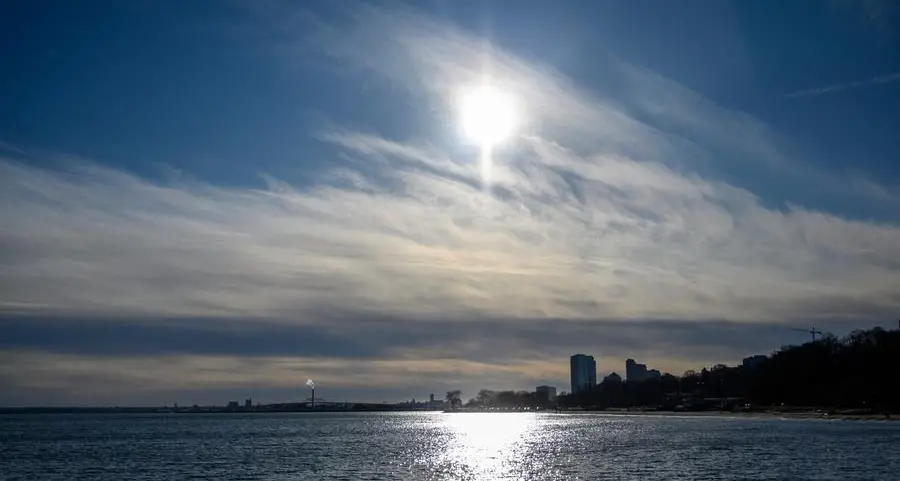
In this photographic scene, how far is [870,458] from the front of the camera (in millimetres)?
86062

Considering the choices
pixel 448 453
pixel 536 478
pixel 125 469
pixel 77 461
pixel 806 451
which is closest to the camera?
pixel 536 478

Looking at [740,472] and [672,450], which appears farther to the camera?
Answer: [672,450]

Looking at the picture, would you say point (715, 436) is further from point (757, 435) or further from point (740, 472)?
point (740, 472)

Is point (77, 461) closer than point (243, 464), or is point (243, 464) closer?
point (243, 464)

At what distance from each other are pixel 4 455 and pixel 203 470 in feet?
163

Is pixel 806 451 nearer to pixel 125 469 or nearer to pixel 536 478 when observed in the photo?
pixel 536 478

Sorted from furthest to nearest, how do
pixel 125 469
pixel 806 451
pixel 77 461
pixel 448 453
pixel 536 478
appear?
1. pixel 448 453
2. pixel 77 461
3. pixel 806 451
4. pixel 125 469
5. pixel 536 478

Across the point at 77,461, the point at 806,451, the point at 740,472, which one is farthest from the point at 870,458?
the point at 77,461

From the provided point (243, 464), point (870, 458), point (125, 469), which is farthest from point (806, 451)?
point (125, 469)

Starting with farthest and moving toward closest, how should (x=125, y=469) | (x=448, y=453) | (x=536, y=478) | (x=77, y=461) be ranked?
(x=448, y=453) < (x=77, y=461) < (x=125, y=469) < (x=536, y=478)

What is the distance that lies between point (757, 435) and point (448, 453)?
53.7 metres

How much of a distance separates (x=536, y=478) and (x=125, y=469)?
4493cm

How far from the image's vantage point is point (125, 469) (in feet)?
297

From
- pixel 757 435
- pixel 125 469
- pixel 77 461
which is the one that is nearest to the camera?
pixel 125 469
